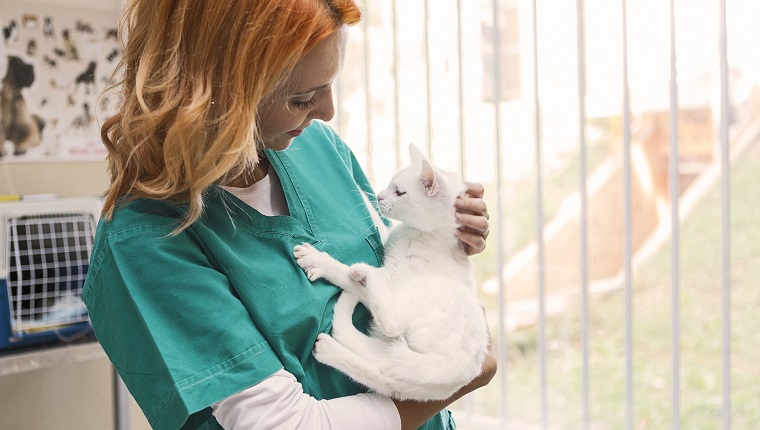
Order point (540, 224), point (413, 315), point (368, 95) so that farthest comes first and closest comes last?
point (368, 95), point (540, 224), point (413, 315)

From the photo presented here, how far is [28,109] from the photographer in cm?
160

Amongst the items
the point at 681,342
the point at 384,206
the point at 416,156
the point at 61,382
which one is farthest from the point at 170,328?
the point at 681,342

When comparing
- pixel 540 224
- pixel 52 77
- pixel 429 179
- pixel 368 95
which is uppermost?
pixel 52 77

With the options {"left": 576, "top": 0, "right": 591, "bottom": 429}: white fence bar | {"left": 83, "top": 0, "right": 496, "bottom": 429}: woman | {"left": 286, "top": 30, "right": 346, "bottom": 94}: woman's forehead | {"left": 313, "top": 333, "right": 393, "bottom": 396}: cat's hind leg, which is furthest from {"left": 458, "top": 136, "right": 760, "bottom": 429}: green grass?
{"left": 286, "top": 30, "right": 346, "bottom": 94}: woman's forehead

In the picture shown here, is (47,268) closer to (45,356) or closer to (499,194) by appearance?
(45,356)

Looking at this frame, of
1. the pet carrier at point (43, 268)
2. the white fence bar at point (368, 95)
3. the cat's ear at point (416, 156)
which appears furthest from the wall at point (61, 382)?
the cat's ear at point (416, 156)

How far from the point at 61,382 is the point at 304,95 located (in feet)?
3.84

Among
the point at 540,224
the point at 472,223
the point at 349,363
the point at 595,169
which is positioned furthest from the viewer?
the point at 595,169

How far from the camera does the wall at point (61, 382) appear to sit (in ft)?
5.12

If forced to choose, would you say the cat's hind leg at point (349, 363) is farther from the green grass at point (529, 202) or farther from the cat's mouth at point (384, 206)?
the green grass at point (529, 202)

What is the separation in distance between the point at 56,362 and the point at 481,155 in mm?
1489

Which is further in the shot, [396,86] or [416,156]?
[396,86]

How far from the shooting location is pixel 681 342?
3.33m

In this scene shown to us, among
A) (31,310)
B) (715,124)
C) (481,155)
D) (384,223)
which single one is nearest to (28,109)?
(31,310)
